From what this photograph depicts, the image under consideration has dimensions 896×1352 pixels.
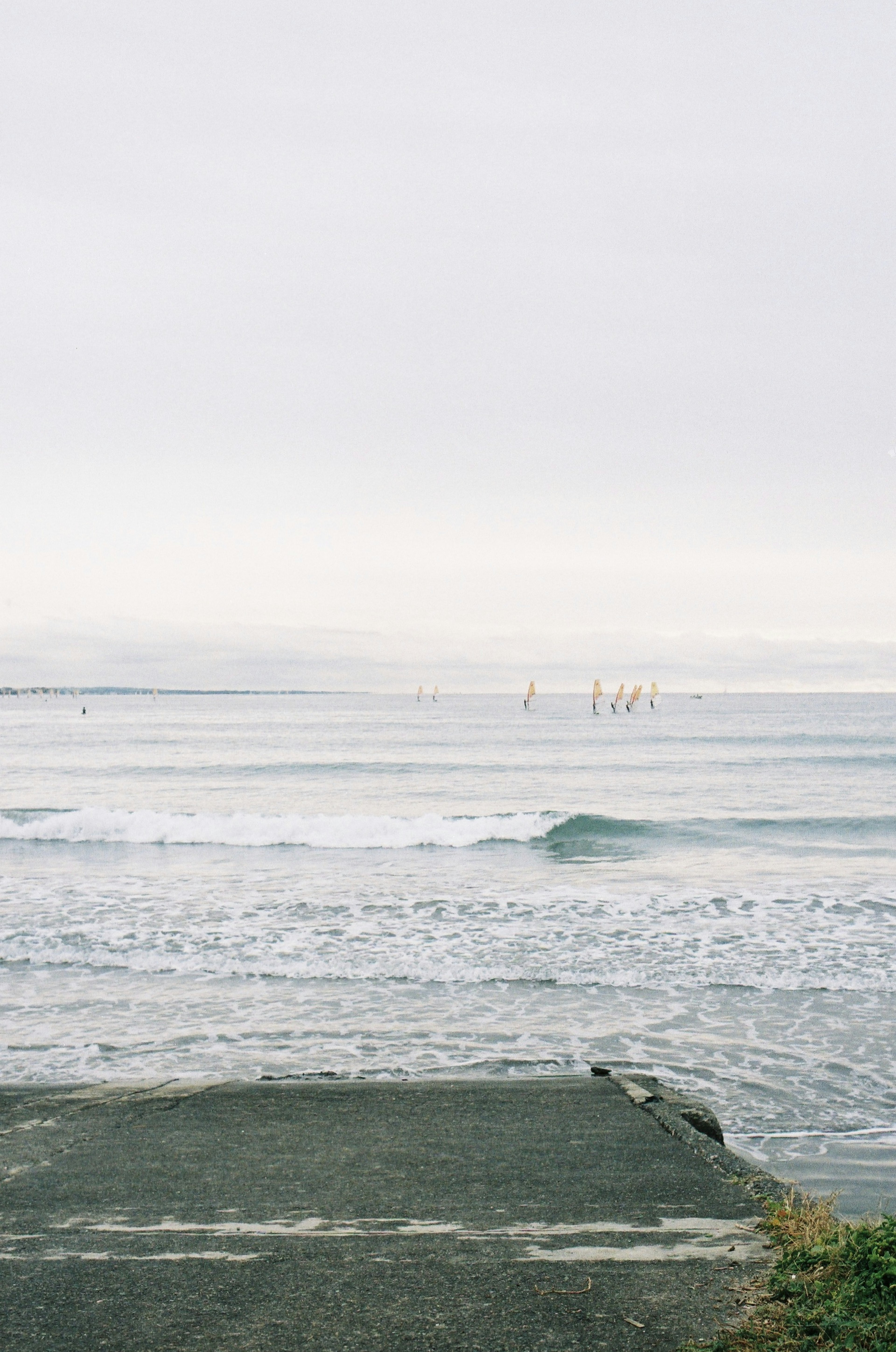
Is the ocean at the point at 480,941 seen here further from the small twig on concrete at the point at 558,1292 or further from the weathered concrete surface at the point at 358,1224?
the small twig on concrete at the point at 558,1292

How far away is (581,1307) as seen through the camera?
3172mm

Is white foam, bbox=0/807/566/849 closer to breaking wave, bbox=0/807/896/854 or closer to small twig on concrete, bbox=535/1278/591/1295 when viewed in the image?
breaking wave, bbox=0/807/896/854

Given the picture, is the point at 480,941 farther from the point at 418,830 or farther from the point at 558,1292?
the point at 418,830

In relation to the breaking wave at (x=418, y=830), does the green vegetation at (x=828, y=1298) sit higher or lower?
higher

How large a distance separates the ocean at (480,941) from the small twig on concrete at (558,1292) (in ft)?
9.16

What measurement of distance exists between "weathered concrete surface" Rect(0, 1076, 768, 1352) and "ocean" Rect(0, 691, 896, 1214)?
5.73 ft

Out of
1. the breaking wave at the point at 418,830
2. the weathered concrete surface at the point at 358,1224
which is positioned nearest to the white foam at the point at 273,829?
the breaking wave at the point at 418,830

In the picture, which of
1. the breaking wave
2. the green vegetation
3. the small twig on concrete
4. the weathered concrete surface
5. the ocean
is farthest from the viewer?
the breaking wave

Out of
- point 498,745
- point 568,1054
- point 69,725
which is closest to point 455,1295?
point 568,1054

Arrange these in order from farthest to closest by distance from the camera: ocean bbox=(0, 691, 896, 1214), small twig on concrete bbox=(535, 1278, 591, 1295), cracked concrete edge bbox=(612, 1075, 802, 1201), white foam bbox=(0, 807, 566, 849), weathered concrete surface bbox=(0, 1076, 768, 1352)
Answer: white foam bbox=(0, 807, 566, 849) → ocean bbox=(0, 691, 896, 1214) → cracked concrete edge bbox=(612, 1075, 802, 1201) → small twig on concrete bbox=(535, 1278, 591, 1295) → weathered concrete surface bbox=(0, 1076, 768, 1352)

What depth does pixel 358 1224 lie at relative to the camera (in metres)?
3.91

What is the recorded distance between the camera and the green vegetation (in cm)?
277

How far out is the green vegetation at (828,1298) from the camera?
2766 mm

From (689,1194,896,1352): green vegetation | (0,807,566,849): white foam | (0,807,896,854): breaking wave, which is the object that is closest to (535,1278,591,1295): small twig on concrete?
(689,1194,896,1352): green vegetation
